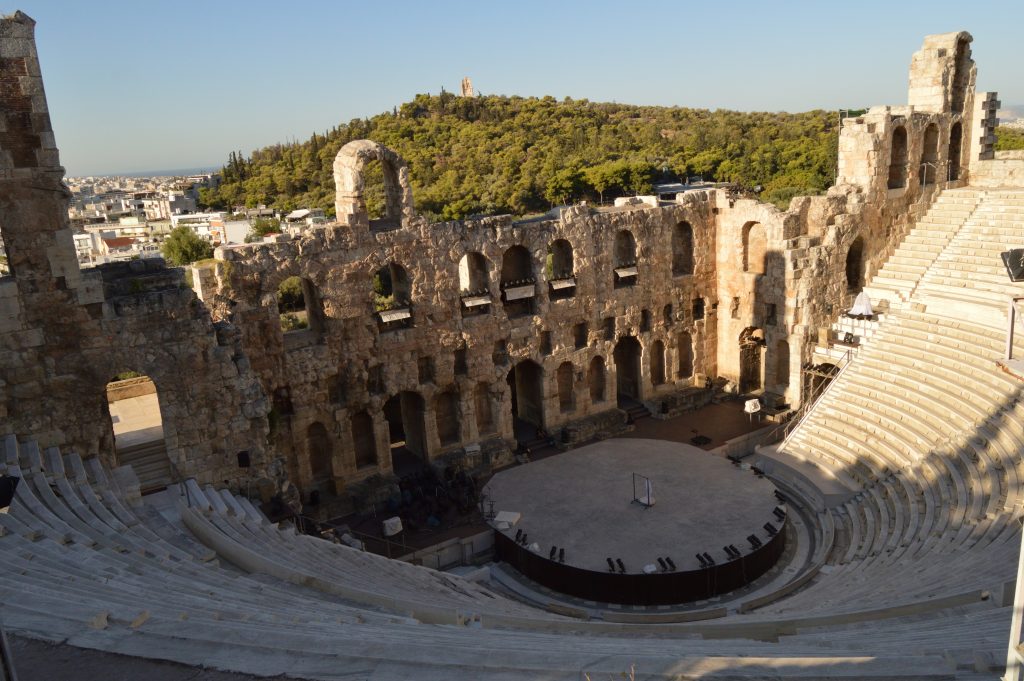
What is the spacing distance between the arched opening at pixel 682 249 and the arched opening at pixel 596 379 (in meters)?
4.31

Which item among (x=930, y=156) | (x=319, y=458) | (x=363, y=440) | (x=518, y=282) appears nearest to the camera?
(x=319, y=458)

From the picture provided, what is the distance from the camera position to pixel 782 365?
26594mm

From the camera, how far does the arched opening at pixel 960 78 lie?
89.3 ft

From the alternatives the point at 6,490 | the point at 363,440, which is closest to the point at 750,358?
the point at 363,440

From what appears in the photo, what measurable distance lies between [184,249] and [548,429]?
31.3 metres

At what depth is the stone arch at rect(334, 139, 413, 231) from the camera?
66.3 feet

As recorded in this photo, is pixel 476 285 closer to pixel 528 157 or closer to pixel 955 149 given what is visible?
pixel 955 149

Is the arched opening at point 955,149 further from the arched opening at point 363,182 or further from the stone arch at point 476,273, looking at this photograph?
the arched opening at point 363,182

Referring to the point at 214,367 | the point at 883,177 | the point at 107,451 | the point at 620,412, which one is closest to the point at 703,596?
the point at 620,412

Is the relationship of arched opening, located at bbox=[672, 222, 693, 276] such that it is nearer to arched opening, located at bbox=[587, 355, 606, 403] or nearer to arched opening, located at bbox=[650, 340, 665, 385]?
arched opening, located at bbox=[650, 340, 665, 385]

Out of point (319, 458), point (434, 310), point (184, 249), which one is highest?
point (184, 249)

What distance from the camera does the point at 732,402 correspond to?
27109 mm

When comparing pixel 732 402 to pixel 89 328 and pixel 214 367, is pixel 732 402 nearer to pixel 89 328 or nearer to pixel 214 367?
pixel 214 367

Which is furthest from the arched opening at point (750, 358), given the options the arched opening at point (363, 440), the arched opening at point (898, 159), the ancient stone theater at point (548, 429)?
the arched opening at point (363, 440)
